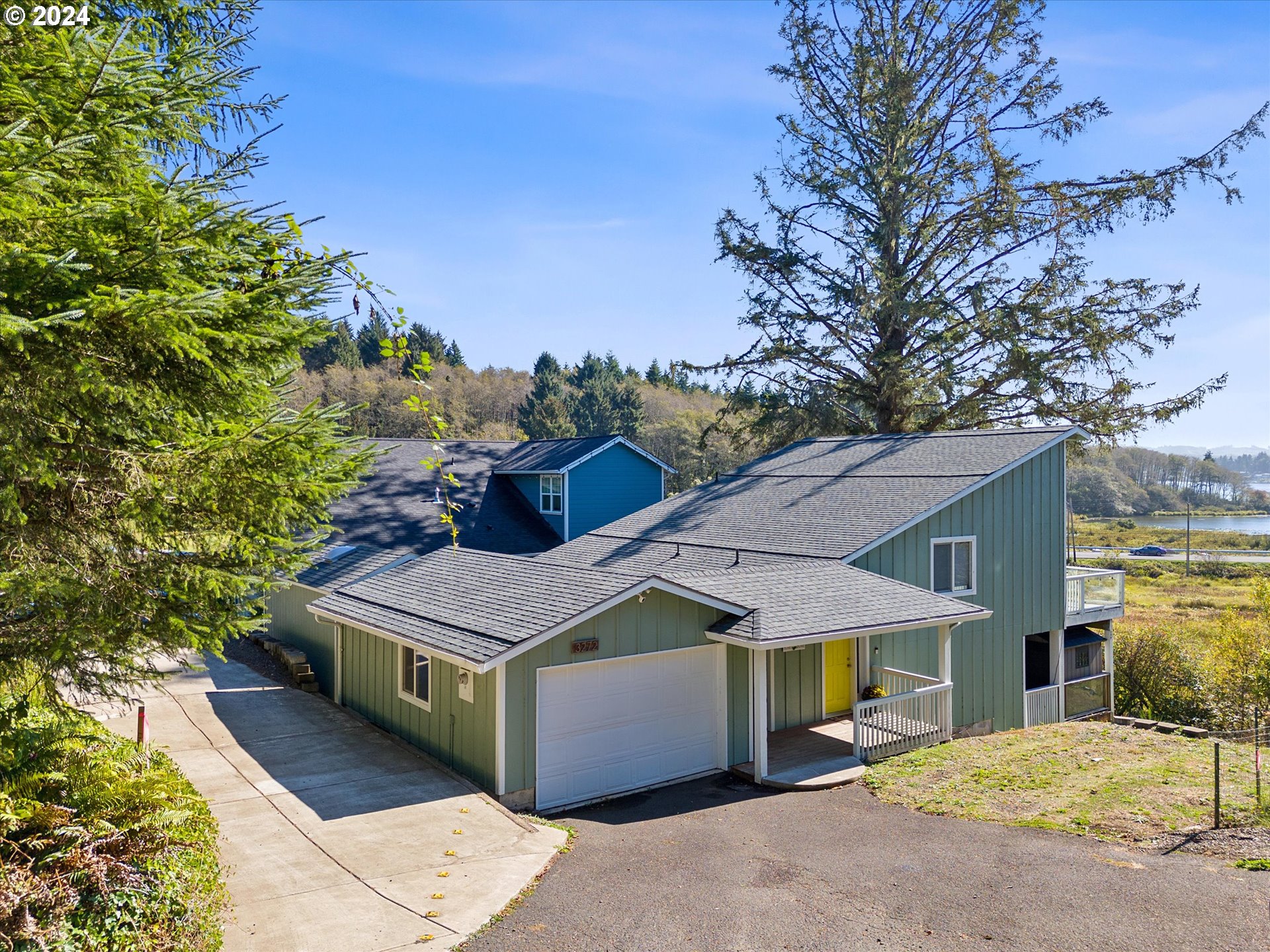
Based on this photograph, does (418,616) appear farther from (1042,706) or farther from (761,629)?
(1042,706)

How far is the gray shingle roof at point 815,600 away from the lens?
1216 cm

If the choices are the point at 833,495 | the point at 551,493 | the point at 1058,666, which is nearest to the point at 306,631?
the point at 551,493

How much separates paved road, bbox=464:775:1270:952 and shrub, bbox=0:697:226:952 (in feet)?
7.38

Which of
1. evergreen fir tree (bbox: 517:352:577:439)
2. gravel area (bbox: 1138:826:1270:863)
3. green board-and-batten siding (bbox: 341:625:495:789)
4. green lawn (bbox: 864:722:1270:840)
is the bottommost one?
green lawn (bbox: 864:722:1270:840)

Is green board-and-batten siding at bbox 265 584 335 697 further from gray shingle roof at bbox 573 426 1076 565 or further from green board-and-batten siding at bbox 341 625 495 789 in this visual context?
gray shingle roof at bbox 573 426 1076 565

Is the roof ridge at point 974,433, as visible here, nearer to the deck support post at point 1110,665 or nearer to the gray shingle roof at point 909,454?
the gray shingle roof at point 909,454

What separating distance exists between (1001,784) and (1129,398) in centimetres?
2063

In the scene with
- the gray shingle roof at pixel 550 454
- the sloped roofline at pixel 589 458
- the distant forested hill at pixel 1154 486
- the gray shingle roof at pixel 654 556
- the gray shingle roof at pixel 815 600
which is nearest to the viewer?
the gray shingle roof at pixel 815 600

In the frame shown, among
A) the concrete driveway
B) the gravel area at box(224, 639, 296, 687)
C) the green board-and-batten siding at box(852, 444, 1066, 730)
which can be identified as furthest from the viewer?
the gravel area at box(224, 639, 296, 687)

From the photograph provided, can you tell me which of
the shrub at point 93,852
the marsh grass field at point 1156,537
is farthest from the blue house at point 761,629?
the marsh grass field at point 1156,537

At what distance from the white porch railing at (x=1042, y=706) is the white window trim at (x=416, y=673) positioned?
12980mm

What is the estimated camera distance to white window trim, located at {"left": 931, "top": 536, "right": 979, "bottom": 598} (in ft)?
53.4

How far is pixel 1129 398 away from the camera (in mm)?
27188

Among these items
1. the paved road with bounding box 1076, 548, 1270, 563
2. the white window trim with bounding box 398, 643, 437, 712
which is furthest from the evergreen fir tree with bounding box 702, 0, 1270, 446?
the paved road with bounding box 1076, 548, 1270, 563
